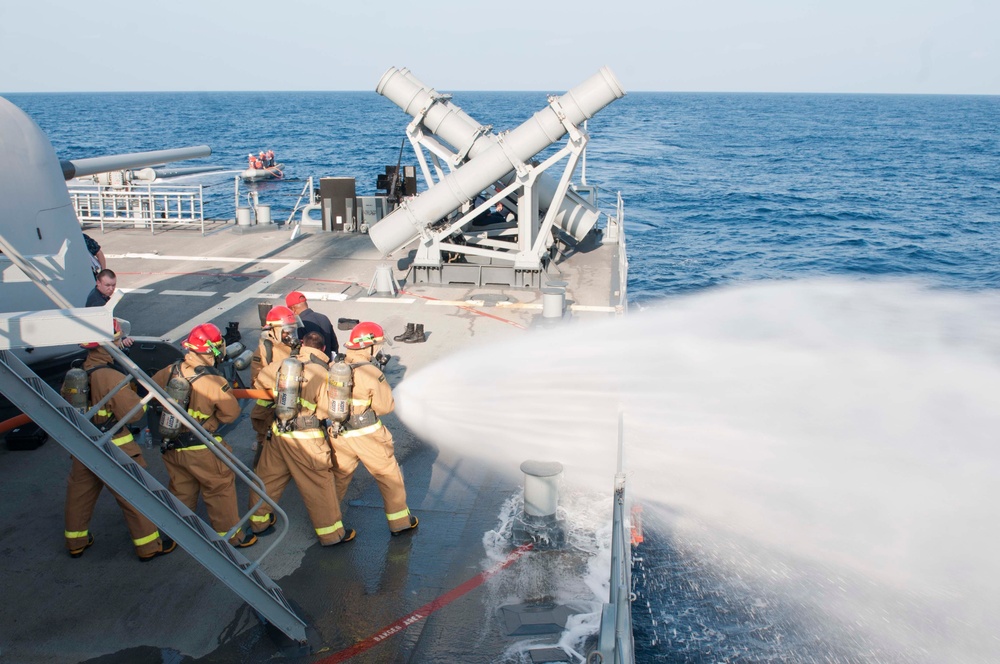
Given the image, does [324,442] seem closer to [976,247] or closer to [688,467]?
[688,467]

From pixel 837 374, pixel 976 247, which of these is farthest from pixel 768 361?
pixel 976 247

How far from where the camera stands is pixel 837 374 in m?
13.8

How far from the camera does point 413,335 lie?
1210 cm

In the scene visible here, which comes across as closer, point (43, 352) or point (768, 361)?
point (43, 352)

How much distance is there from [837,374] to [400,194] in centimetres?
1101

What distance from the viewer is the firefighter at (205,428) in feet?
21.2

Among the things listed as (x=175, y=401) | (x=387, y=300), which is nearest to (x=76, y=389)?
(x=175, y=401)

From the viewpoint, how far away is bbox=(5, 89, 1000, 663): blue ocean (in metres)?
7.70

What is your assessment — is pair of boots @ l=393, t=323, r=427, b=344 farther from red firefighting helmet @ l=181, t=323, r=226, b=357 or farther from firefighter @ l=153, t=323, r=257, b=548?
red firefighting helmet @ l=181, t=323, r=226, b=357

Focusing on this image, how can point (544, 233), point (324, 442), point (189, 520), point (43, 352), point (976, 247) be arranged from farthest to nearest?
point (976, 247), point (544, 233), point (43, 352), point (324, 442), point (189, 520)

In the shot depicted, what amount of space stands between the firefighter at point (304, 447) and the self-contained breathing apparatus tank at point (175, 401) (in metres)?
0.70

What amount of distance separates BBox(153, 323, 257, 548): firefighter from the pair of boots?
17.6ft

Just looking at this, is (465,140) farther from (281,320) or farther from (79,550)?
(79,550)

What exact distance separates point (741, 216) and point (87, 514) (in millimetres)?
36001
